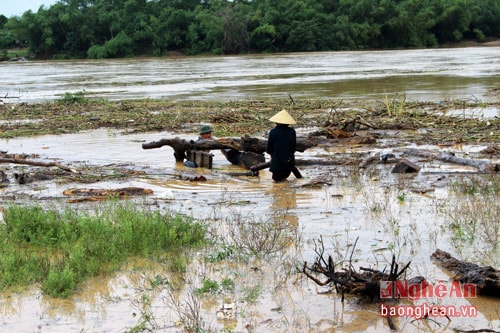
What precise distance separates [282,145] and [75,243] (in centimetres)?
401

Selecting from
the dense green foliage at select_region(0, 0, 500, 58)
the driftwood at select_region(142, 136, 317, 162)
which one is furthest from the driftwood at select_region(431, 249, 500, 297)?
the dense green foliage at select_region(0, 0, 500, 58)

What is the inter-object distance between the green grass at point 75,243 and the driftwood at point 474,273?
2348 millimetres

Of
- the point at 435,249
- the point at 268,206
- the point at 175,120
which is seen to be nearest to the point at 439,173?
the point at 268,206

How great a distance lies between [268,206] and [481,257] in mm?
3192

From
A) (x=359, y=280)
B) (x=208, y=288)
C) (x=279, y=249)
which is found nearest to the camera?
(x=359, y=280)

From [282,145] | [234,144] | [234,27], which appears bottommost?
[234,144]

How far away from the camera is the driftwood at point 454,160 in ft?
33.4

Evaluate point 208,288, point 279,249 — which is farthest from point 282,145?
point 208,288

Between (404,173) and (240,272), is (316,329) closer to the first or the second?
(240,272)

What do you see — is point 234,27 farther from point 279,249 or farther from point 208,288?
point 208,288

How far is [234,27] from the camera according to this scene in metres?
70.4

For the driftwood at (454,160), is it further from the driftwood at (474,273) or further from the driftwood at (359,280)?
the driftwood at (359,280)

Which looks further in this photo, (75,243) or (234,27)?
(234,27)

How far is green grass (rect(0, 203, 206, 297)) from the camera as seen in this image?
607 centimetres
